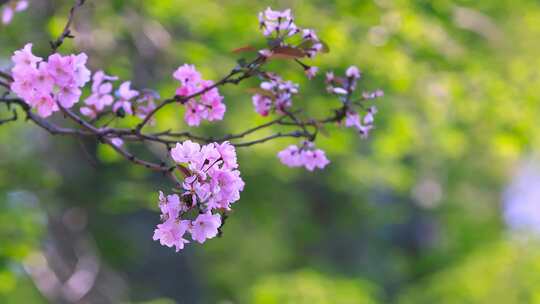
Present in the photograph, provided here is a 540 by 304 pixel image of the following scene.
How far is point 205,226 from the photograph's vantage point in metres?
1.46

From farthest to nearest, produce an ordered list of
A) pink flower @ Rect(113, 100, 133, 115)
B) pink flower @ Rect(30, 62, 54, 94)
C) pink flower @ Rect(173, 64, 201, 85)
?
pink flower @ Rect(113, 100, 133, 115) < pink flower @ Rect(173, 64, 201, 85) < pink flower @ Rect(30, 62, 54, 94)

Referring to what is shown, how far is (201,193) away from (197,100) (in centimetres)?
49

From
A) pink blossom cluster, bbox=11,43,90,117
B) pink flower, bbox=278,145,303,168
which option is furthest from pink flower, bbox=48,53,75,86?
pink flower, bbox=278,145,303,168

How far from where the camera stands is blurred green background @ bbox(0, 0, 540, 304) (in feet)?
14.1

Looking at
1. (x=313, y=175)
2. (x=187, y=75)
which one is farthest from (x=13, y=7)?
(x=313, y=175)

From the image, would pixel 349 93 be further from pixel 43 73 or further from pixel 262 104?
pixel 43 73

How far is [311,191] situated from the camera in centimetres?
984

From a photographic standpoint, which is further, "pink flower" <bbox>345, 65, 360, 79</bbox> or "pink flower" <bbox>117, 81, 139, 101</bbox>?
"pink flower" <bbox>117, 81, 139, 101</bbox>

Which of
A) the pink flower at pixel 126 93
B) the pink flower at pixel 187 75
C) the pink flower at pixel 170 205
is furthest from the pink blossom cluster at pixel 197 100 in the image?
the pink flower at pixel 170 205

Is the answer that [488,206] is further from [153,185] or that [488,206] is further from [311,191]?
[153,185]

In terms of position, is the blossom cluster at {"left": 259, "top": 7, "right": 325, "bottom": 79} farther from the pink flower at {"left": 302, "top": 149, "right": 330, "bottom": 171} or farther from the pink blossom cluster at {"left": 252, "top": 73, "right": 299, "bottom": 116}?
the pink flower at {"left": 302, "top": 149, "right": 330, "bottom": 171}

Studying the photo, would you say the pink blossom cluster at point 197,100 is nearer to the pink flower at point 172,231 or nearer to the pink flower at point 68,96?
the pink flower at point 68,96

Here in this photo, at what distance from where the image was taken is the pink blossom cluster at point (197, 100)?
1.85 meters

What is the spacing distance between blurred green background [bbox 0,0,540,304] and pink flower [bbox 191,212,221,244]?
0.87 metres
